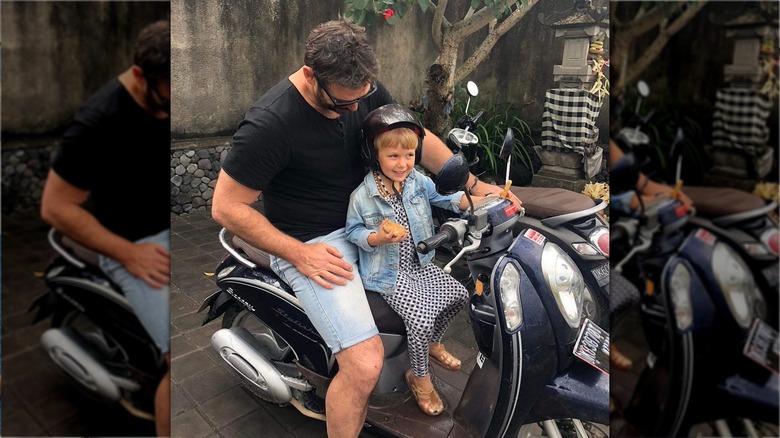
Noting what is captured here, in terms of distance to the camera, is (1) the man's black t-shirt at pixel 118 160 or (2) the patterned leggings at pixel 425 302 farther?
(2) the patterned leggings at pixel 425 302

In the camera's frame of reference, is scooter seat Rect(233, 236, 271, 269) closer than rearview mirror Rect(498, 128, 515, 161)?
No

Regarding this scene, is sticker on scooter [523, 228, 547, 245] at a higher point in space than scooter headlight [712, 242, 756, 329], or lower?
lower

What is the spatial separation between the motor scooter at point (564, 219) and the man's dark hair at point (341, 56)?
1.01 ft

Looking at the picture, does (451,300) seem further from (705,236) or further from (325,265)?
(705,236)

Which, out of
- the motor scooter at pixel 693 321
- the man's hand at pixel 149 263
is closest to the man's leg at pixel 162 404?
the man's hand at pixel 149 263

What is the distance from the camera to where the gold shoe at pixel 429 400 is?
163cm

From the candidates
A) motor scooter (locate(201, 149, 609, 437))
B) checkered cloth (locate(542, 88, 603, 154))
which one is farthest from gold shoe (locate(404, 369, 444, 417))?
checkered cloth (locate(542, 88, 603, 154))

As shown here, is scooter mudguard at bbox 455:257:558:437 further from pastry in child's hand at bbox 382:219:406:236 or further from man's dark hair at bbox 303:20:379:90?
man's dark hair at bbox 303:20:379:90

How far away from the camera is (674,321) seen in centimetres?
63

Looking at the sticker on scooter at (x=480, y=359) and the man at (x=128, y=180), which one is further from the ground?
the man at (x=128, y=180)

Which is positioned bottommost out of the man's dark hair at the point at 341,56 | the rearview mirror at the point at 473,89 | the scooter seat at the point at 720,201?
the scooter seat at the point at 720,201

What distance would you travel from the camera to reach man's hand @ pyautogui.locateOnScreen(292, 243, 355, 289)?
1.51 m

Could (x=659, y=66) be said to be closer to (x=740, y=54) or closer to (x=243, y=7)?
(x=740, y=54)

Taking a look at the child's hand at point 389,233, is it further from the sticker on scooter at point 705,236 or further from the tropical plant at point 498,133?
the sticker on scooter at point 705,236
